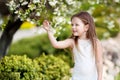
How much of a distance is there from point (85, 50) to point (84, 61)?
13 cm

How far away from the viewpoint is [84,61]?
5500 millimetres

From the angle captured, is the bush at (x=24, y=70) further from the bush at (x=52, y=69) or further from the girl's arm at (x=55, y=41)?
the girl's arm at (x=55, y=41)

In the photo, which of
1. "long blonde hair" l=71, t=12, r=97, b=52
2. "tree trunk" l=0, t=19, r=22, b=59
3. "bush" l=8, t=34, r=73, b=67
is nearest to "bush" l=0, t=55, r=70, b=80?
"tree trunk" l=0, t=19, r=22, b=59

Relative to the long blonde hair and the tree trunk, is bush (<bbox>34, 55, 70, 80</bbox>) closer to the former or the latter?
the tree trunk

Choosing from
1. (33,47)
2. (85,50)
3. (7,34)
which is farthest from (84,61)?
(33,47)

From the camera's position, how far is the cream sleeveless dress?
5504 millimetres

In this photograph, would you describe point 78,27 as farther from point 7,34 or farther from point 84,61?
point 7,34

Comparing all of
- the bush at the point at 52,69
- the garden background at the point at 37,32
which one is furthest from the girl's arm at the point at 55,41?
the bush at the point at 52,69

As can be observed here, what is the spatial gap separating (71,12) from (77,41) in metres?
2.54

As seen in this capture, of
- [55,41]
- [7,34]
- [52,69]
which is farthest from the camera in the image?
[52,69]

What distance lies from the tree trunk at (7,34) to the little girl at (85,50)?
1.70 metres

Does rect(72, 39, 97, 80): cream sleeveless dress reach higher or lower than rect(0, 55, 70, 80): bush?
higher

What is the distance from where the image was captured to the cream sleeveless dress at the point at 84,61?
5504mm

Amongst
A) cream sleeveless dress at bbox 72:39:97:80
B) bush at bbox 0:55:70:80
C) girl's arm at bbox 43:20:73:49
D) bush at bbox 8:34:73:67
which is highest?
girl's arm at bbox 43:20:73:49
